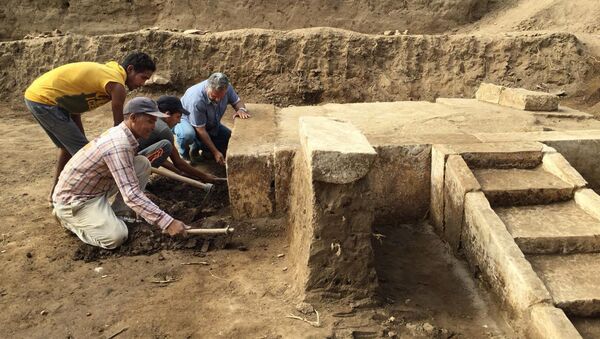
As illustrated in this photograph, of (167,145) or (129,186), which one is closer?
(129,186)

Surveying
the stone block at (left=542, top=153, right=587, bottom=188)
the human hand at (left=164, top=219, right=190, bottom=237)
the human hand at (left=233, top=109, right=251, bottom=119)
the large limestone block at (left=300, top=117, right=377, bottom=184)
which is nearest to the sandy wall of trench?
the human hand at (left=233, top=109, right=251, bottom=119)

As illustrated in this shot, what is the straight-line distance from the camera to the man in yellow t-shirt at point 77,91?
428 centimetres

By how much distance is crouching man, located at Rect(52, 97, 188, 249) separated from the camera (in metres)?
3.44

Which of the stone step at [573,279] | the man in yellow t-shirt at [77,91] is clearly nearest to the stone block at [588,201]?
the stone step at [573,279]

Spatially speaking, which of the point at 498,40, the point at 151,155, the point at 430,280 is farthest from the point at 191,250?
the point at 498,40

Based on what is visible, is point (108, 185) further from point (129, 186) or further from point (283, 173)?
point (283, 173)

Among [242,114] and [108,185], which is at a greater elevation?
[242,114]

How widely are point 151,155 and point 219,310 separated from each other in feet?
6.99

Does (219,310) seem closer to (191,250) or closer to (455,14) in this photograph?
(191,250)

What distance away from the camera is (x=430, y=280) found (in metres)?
3.46

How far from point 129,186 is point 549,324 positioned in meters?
2.76

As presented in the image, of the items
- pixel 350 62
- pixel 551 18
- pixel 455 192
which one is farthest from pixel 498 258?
pixel 551 18

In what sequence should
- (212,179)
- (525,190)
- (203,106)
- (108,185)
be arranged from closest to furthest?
(525,190) → (108,185) → (212,179) → (203,106)

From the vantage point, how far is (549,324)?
2.52 metres
